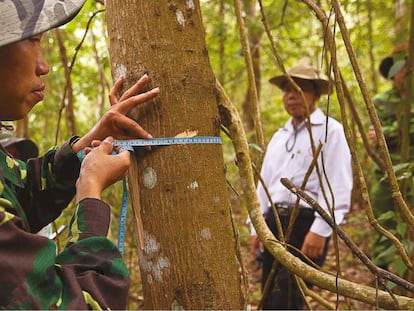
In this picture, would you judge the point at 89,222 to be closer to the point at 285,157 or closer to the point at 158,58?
the point at 158,58

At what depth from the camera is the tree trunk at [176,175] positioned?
137cm

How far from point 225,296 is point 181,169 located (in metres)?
0.36

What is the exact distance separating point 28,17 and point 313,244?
2.42 m

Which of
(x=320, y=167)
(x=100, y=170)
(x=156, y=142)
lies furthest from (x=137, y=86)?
(x=320, y=167)

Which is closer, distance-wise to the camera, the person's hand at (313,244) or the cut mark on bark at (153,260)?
the cut mark on bark at (153,260)

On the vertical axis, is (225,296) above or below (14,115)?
below

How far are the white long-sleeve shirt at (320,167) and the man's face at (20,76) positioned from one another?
82.7 inches

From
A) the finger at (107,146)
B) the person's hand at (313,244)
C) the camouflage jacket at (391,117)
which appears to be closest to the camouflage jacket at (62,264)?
the finger at (107,146)

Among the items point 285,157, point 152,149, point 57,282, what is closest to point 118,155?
point 152,149

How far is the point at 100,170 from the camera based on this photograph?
125 cm

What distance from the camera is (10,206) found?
1120mm

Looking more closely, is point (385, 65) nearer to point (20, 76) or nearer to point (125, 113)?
point (125, 113)

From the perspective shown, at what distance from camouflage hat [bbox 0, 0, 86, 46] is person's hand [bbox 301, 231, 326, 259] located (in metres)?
2.31

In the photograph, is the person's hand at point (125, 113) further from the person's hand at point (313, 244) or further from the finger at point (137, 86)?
the person's hand at point (313, 244)
